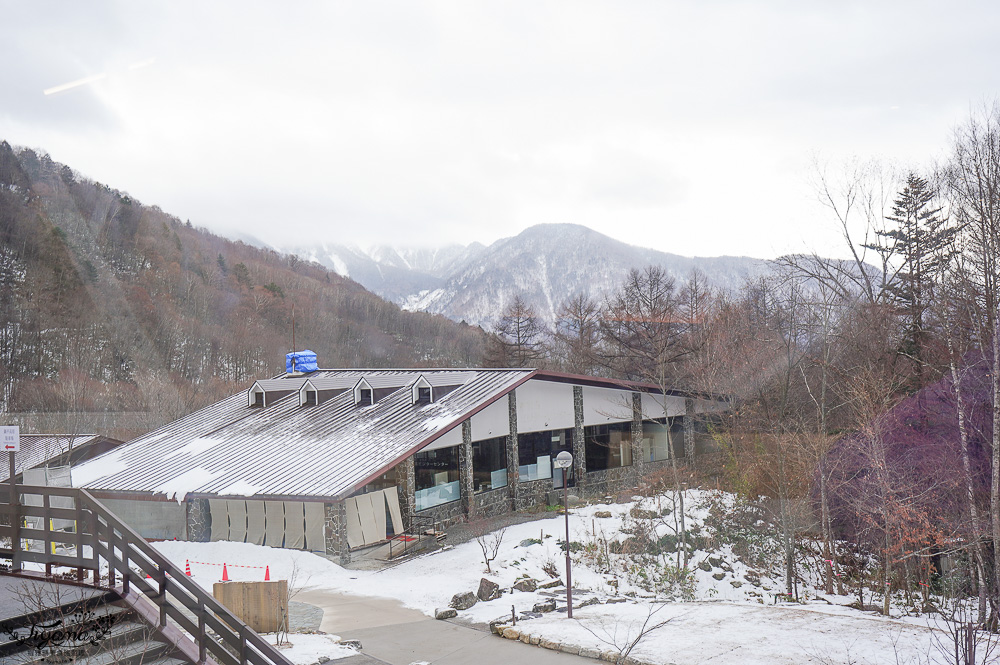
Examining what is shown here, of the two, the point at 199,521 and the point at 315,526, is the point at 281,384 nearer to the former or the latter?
the point at 199,521

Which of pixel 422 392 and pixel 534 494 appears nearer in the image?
Result: pixel 422 392

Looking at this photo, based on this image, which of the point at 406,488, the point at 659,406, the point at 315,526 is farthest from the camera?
the point at 659,406

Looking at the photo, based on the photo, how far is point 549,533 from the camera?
21.6 meters

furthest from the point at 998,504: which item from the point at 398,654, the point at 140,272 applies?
the point at 140,272

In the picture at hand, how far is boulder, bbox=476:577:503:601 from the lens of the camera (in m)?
14.9

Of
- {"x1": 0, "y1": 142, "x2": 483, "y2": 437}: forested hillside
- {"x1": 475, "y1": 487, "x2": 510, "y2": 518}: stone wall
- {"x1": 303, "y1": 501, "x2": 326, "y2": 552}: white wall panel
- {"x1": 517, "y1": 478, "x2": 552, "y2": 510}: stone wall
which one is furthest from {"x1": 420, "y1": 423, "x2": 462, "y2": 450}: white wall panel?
{"x1": 0, "y1": 142, "x2": 483, "y2": 437}: forested hillside

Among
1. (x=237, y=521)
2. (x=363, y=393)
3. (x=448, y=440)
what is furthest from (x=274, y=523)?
(x=363, y=393)

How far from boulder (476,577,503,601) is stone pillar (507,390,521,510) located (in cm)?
980

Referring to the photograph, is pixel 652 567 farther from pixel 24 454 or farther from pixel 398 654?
pixel 24 454

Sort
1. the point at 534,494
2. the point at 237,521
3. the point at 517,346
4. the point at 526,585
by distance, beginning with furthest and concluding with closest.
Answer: the point at 517,346, the point at 534,494, the point at 237,521, the point at 526,585

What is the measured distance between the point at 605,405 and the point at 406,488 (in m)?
11.5

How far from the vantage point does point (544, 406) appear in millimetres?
26766

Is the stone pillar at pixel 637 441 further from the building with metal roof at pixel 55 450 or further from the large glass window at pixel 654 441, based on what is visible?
the building with metal roof at pixel 55 450

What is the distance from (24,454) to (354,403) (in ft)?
44.7
